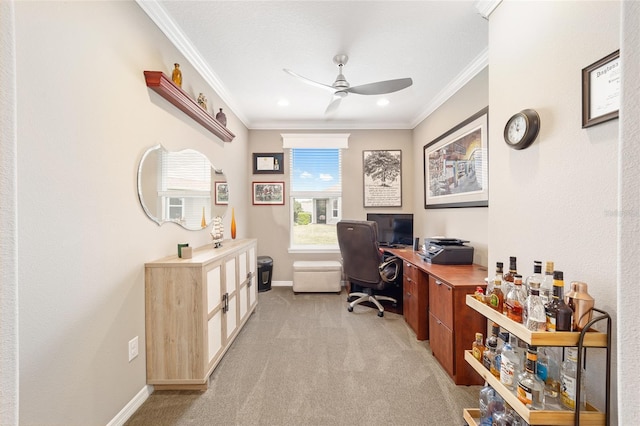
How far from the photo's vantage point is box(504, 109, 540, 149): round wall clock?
1.36 m

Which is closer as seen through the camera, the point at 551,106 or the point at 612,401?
the point at 612,401

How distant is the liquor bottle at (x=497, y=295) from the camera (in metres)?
1.28

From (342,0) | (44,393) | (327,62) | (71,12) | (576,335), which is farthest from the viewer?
(327,62)

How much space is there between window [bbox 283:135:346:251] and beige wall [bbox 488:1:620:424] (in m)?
2.77

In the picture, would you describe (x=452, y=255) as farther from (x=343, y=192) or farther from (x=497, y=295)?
(x=343, y=192)

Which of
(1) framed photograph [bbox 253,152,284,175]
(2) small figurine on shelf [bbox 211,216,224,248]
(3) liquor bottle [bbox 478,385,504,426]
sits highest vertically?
(1) framed photograph [bbox 253,152,284,175]

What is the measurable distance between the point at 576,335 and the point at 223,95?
3606mm

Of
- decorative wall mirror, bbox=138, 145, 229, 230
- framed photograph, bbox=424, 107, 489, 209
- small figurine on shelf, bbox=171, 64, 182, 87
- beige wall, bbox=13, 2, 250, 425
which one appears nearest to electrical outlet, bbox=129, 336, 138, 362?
beige wall, bbox=13, 2, 250, 425

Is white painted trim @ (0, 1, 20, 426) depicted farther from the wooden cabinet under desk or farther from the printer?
the printer

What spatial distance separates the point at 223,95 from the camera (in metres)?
3.13

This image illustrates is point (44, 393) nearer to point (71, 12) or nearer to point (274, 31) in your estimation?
point (71, 12)

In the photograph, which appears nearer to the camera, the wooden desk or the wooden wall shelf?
the wooden wall shelf

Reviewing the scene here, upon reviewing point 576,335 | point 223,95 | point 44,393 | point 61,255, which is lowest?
point 44,393

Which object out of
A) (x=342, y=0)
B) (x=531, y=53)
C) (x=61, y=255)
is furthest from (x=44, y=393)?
(x=531, y=53)
